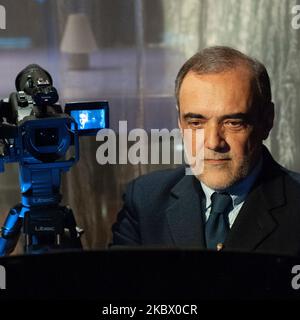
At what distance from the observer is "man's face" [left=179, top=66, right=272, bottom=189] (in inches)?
64.3

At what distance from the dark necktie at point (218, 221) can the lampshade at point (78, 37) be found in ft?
1.94

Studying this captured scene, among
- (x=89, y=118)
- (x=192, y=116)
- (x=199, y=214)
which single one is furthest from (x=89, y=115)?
(x=199, y=214)

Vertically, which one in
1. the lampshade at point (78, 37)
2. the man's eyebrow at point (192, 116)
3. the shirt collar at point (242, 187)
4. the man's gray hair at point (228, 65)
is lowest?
the shirt collar at point (242, 187)

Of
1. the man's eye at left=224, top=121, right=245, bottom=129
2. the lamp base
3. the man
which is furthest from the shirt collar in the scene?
the lamp base

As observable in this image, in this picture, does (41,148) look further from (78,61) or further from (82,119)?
(78,61)

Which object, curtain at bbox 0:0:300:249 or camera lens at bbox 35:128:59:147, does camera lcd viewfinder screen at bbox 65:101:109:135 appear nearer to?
camera lens at bbox 35:128:59:147

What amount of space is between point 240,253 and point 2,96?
32.2 inches

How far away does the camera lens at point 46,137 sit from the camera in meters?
1.49

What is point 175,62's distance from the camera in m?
1.98

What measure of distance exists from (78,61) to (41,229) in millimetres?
598

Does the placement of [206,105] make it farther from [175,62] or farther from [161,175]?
[175,62]

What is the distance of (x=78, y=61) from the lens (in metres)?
1.99

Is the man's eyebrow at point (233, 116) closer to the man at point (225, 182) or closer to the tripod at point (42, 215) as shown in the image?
the man at point (225, 182)

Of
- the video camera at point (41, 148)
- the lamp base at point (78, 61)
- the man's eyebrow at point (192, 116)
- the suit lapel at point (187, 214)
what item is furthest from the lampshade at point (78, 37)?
the suit lapel at point (187, 214)
